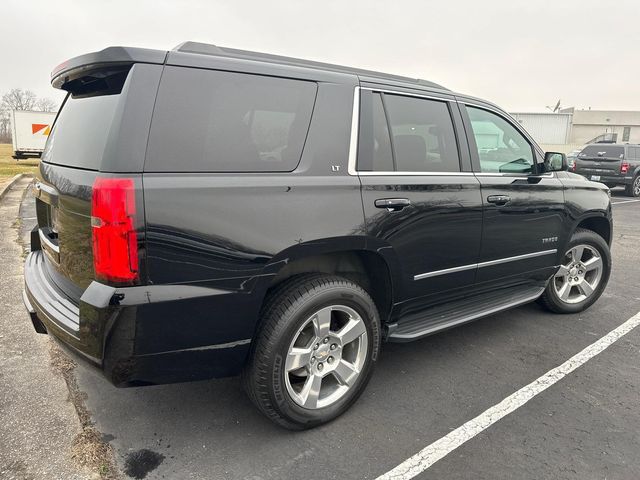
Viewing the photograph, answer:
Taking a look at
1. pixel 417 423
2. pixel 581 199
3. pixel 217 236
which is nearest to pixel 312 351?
pixel 417 423

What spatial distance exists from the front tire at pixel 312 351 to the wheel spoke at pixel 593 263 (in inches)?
109

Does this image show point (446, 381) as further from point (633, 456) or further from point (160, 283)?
point (160, 283)

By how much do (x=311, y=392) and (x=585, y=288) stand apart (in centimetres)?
324

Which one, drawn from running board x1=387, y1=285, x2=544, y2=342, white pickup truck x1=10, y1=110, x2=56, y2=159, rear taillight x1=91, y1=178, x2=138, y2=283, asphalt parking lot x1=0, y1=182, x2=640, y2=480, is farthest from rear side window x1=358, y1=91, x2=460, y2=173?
white pickup truck x1=10, y1=110, x2=56, y2=159

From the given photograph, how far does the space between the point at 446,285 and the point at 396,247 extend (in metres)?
0.66

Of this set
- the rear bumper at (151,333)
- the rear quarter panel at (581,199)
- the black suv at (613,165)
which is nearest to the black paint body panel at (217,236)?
the rear bumper at (151,333)

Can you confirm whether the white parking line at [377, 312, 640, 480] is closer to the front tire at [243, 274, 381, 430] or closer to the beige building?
the front tire at [243, 274, 381, 430]

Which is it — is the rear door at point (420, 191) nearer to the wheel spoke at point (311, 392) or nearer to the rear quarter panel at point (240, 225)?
the rear quarter panel at point (240, 225)

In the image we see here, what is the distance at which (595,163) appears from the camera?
1541cm

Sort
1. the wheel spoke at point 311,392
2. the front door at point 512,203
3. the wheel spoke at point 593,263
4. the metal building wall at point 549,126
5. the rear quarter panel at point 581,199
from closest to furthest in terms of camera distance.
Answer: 1. the wheel spoke at point 311,392
2. the front door at point 512,203
3. the rear quarter panel at point 581,199
4. the wheel spoke at point 593,263
5. the metal building wall at point 549,126

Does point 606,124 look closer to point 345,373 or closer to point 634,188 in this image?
point 634,188

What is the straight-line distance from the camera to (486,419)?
9.15 ft

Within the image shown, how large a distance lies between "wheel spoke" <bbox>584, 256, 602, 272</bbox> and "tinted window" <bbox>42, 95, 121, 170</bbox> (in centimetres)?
427

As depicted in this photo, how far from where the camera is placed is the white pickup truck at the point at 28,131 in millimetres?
23078
